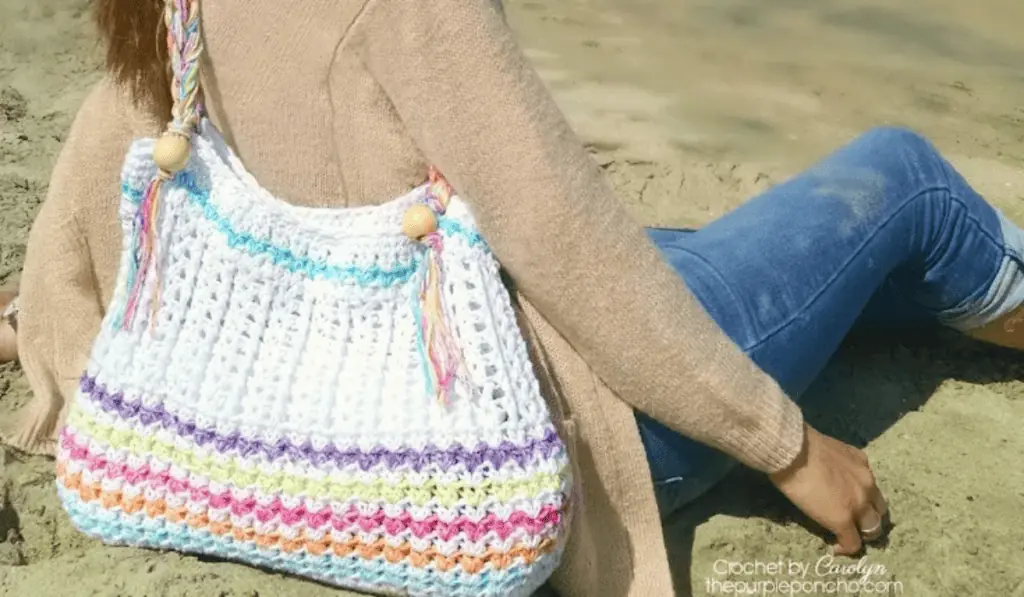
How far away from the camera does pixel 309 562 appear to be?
99cm

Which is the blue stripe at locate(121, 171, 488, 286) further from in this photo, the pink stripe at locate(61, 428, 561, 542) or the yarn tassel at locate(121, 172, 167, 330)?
the pink stripe at locate(61, 428, 561, 542)

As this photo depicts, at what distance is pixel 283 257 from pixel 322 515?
0.24m

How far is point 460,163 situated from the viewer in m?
0.88

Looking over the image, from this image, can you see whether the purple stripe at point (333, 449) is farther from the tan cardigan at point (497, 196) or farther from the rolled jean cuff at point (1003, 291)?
the rolled jean cuff at point (1003, 291)

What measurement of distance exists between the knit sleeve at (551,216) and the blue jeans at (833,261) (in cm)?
16

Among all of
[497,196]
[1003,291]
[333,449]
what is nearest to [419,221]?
[497,196]

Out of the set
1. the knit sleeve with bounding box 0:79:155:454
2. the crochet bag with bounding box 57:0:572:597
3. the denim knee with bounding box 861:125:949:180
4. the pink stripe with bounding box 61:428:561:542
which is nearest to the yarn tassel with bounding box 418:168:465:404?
the crochet bag with bounding box 57:0:572:597

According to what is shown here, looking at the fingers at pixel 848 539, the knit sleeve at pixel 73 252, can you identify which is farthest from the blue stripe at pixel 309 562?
the fingers at pixel 848 539

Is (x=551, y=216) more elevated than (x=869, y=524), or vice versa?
(x=551, y=216)

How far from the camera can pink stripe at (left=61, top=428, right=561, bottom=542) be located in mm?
917

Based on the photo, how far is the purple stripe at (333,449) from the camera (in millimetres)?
905

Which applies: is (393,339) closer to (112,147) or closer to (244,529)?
(244,529)

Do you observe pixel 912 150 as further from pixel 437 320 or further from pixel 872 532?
pixel 437 320

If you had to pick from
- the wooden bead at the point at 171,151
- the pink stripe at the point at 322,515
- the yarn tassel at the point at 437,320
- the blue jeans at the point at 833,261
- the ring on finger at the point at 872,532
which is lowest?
the ring on finger at the point at 872,532
